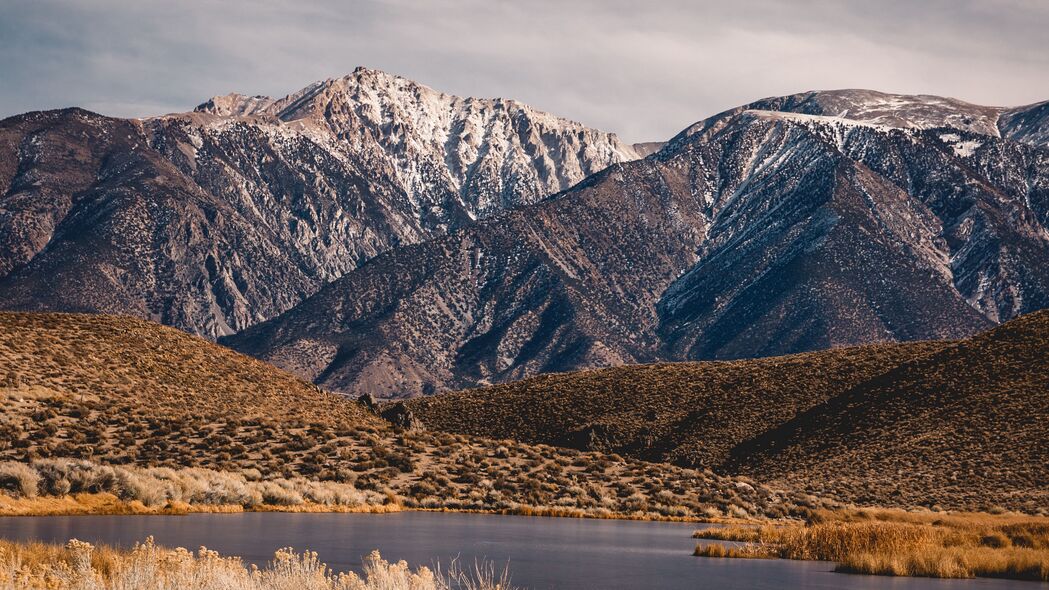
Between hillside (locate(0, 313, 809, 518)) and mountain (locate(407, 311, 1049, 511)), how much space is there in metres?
17.1

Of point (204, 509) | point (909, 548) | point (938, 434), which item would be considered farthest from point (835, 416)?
point (909, 548)

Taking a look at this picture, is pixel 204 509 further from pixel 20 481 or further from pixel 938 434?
pixel 938 434

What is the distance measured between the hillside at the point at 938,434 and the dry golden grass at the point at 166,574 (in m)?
54.6

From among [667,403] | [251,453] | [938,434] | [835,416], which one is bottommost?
[251,453]

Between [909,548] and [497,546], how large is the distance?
36.0 feet

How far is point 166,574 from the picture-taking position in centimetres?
2300

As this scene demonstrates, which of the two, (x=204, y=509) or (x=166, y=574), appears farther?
(x=204, y=509)

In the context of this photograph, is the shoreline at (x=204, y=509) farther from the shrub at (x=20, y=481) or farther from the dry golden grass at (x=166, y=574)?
the dry golden grass at (x=166, y=574)

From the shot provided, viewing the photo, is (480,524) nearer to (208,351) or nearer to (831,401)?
(208,351)

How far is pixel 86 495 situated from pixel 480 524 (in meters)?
13.0

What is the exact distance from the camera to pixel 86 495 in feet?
Result: 138

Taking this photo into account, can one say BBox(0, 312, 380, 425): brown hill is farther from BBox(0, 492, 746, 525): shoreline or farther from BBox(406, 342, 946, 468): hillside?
BBox(406, 342, 946, 468): hillside

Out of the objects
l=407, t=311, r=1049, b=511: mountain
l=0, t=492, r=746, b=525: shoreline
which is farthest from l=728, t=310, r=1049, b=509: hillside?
l=0, t=492, r=746, b=525: shoreline

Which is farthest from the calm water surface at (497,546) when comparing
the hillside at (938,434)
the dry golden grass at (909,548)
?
the hillside at (938,434)
